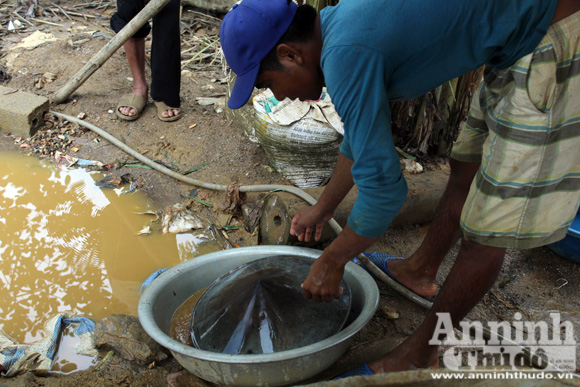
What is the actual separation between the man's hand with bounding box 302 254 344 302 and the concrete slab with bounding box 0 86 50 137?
10.2 feet

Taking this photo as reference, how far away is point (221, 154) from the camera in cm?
360

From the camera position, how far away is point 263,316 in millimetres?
1875

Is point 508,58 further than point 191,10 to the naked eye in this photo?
No

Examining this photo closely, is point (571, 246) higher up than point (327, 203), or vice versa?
point (327, 203)

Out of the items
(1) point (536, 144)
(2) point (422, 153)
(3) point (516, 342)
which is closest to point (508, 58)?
(1) point (536, 144)

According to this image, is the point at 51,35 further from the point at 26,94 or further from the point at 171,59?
the point at 171,59

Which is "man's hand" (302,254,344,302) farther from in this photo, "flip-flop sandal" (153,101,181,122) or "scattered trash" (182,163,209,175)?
"flip-flop sandal" (153,101,181,122)

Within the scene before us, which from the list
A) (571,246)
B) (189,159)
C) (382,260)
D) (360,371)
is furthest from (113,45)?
(571,246)

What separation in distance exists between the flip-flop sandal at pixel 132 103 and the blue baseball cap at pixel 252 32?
8.60 feet

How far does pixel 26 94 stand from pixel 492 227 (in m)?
3.98

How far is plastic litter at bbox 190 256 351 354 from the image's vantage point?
6.07 feet

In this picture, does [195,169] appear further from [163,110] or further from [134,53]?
[134,53]

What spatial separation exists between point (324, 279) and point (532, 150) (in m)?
0.83

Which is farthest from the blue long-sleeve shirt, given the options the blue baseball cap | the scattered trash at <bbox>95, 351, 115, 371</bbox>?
the scattered trash at <bbox>95, 351, 115, 371</bbox>
